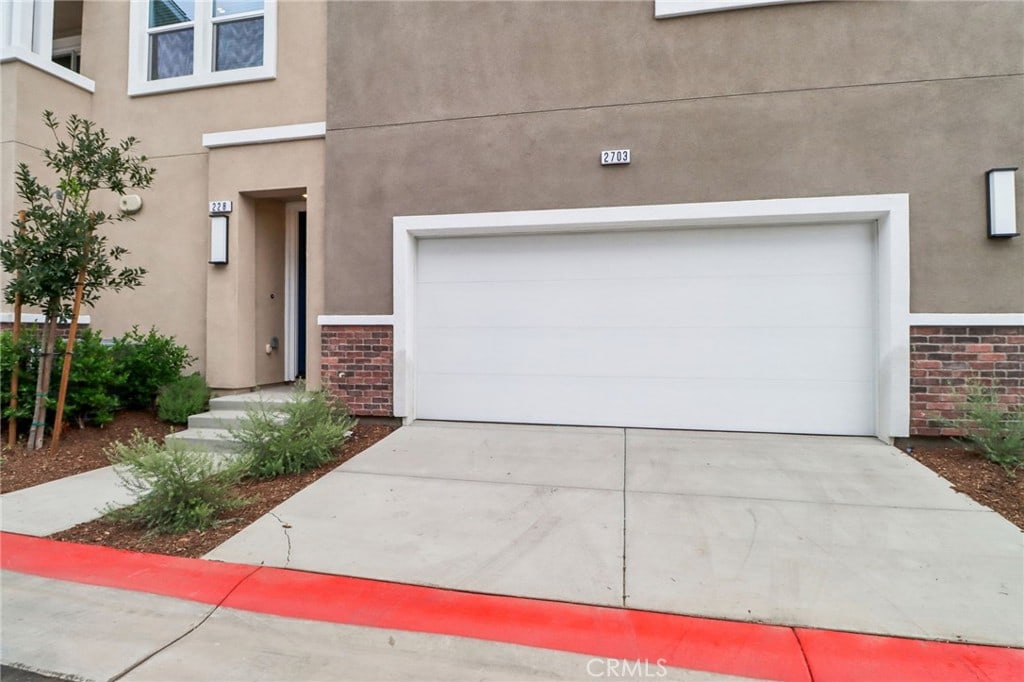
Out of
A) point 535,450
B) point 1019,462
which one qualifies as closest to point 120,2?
→ point 535,450

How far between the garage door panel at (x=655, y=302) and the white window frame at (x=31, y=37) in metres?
6.42

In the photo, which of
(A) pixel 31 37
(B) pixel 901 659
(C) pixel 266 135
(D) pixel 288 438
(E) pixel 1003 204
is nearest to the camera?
(B) pixel 901 659

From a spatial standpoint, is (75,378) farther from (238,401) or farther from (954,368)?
(954,368)

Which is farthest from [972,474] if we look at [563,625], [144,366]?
[144,366]

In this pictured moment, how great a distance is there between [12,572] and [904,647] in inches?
210

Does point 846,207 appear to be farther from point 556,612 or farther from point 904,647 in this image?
point 556,612

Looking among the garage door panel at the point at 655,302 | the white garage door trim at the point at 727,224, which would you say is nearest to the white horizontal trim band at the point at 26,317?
the white garage door trim at the point at 727,224

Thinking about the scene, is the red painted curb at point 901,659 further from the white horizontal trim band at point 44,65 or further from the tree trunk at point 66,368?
the white horizontal trim band at point 44,65

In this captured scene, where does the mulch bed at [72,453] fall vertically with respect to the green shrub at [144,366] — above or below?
below

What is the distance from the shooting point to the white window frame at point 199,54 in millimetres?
7082

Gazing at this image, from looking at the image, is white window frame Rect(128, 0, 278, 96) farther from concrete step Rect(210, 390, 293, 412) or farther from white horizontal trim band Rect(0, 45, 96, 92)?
concrete step Rect(210, 390, 293, 412)

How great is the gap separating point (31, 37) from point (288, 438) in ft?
25.4

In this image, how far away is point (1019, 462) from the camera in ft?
14.9

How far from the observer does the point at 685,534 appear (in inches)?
142
